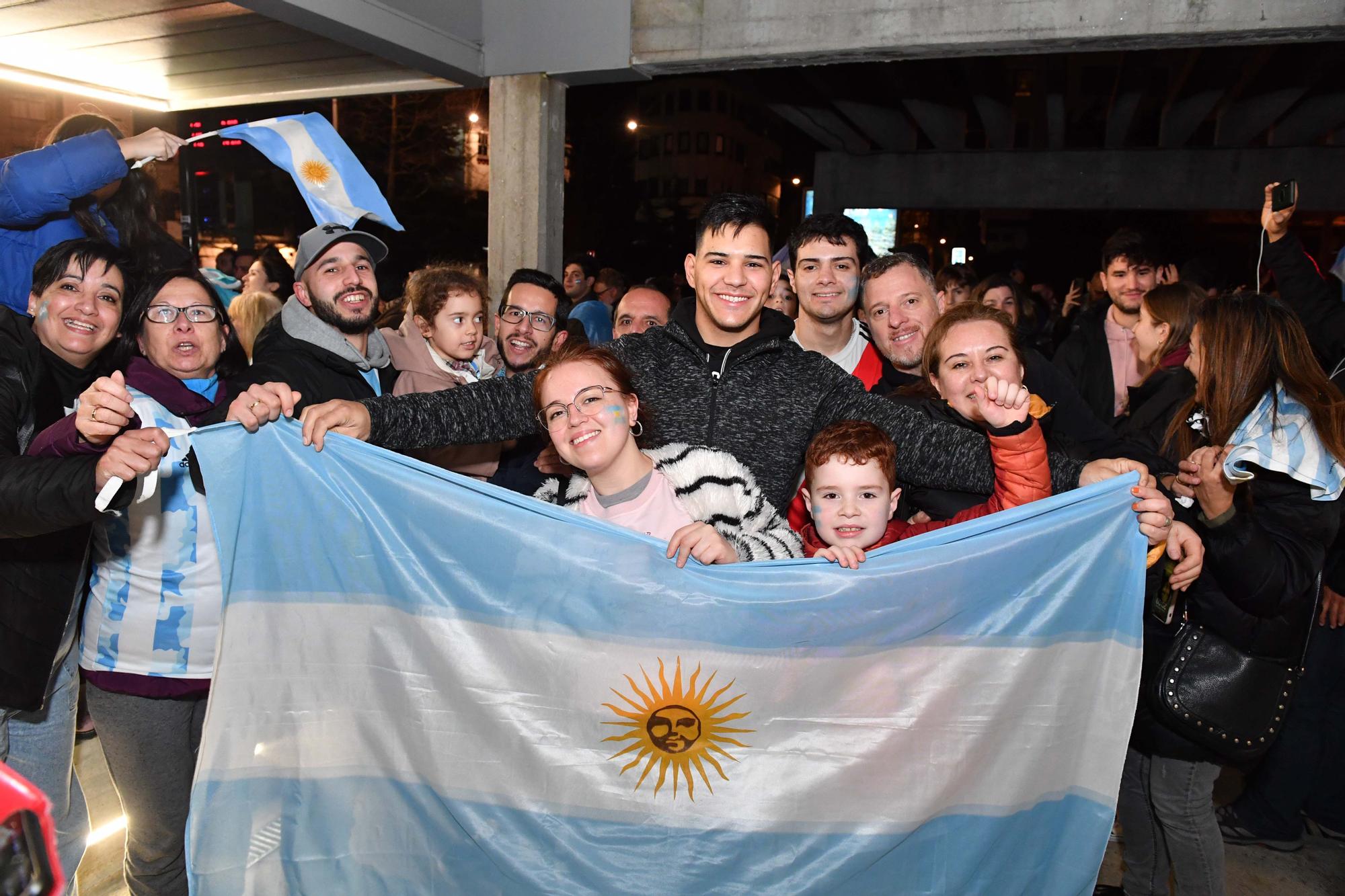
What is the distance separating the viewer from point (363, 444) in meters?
2.20

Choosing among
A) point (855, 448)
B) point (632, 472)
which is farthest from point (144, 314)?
point (855, 448)

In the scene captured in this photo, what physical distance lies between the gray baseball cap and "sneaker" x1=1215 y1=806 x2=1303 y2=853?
3799 mm

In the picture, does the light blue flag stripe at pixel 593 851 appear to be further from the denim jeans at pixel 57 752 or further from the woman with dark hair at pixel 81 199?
the woman with dark hair at pixel 81 199

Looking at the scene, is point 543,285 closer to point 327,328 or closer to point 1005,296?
point 327,328

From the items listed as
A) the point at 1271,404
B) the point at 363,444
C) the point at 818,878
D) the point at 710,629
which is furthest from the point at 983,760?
the point at 363,444

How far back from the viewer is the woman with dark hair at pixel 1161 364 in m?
3.11

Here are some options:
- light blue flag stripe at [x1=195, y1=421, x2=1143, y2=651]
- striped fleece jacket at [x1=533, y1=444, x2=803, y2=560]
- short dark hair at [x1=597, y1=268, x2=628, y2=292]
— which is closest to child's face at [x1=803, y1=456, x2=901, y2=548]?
striped fleece jacket at [x1=533, y1=444, x2=803, y2=560]

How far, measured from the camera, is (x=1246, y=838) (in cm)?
349

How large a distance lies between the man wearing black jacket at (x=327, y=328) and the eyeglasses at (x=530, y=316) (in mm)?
681

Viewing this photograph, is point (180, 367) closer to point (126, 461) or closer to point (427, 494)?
point (126, 461)

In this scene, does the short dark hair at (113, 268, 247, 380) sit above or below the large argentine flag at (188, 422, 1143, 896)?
above

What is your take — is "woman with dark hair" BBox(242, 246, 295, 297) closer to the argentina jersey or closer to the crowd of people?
the crowd of people

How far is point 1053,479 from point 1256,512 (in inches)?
24.0

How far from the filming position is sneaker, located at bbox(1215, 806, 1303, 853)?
11.3ft
